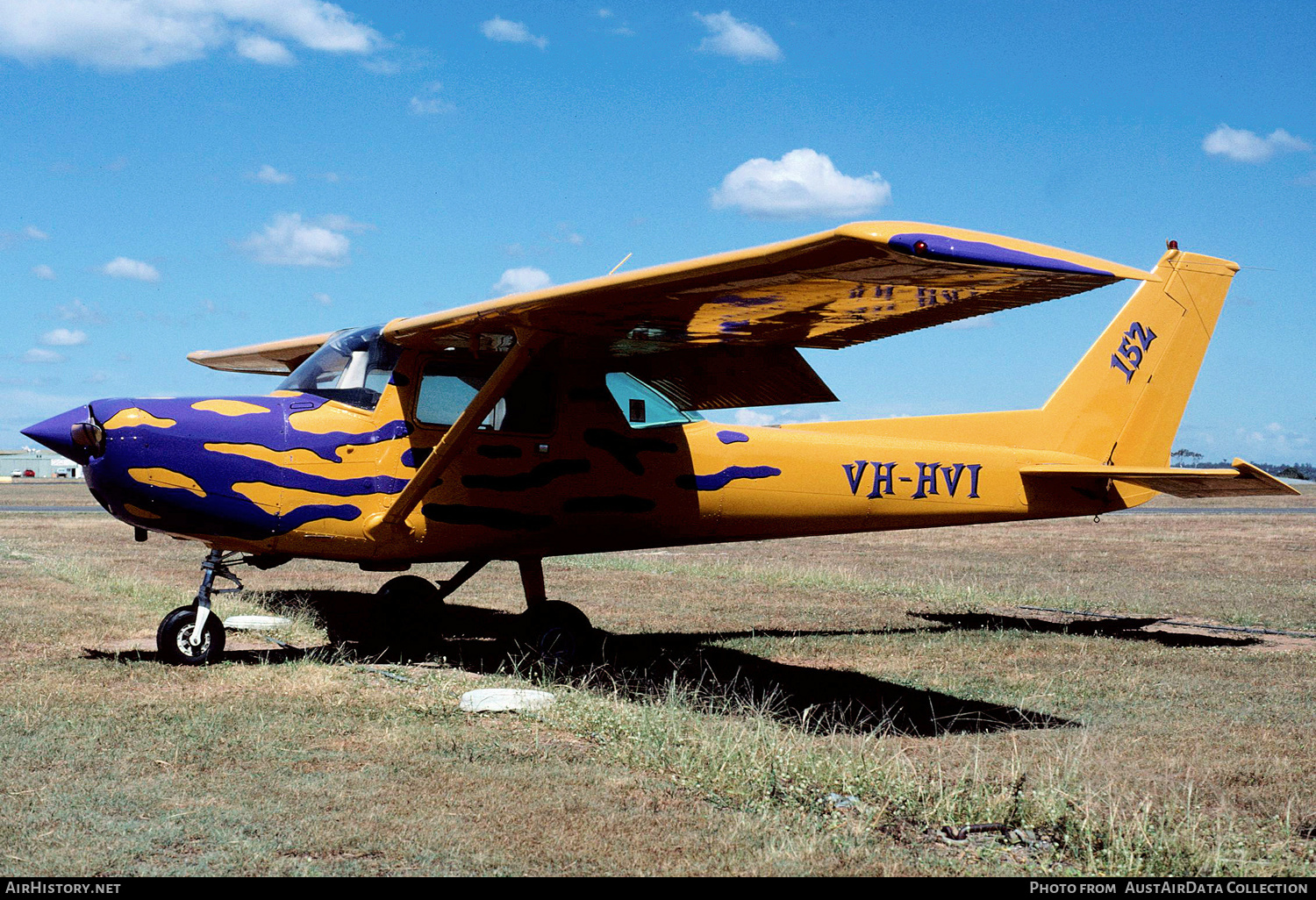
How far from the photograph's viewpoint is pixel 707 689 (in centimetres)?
809

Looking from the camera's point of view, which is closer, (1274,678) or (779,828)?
(779,828)

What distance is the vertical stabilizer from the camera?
12.2 m

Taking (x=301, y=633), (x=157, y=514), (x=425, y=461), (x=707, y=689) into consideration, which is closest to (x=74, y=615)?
(x=301, y=633)

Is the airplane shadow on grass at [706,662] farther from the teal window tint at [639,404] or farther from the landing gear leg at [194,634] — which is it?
the teal window tint at [639,404]

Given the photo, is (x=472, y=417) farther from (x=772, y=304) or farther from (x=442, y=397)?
(x=772, y=304)

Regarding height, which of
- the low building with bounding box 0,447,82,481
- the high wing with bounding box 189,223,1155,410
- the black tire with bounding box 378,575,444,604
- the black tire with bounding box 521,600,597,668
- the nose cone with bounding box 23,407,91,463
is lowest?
the low building with bounding box 0,447,82,481

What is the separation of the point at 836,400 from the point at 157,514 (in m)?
5.76

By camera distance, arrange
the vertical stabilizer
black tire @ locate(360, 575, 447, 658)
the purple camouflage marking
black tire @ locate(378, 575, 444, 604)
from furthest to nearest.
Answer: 1. the vertical stabilizer
2. black tire @ locate(378, 575, 444, 604)
3. black tire @ locate(360, 575, 447, 658)
4. the purple camouflage marking

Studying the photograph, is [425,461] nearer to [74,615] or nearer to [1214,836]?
[74,615]

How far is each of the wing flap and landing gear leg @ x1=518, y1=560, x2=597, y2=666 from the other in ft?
16.3

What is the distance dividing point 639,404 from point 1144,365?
6.20 m

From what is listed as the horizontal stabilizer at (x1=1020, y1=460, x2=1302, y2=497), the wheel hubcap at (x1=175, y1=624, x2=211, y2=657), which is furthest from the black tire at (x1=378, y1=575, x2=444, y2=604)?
the horizontal stabilizer at (x1=1020, y1=460, x2=1302, y2=497)

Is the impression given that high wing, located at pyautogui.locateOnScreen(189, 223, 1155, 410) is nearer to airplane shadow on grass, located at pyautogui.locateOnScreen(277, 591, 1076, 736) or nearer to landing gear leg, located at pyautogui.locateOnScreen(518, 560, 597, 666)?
landing gear leg, located at pyautogui.locateOnScreen(518, 560, 597, 666)

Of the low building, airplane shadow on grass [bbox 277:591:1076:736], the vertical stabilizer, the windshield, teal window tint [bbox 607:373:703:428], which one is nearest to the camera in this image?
airplane shadow on grass [bbox 277:591:1076:736]
